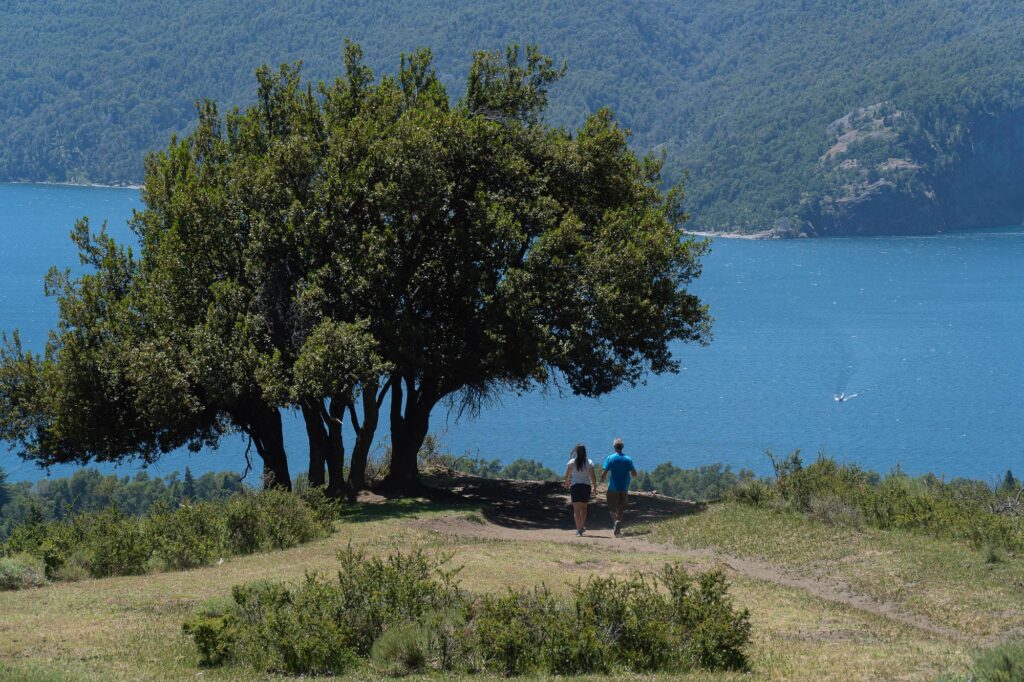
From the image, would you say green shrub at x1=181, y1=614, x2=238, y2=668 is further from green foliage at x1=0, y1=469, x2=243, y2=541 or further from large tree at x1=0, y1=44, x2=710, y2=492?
green foliage at x1=0, y1=469, x2=243, y2=541

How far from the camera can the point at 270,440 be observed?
74.7 ft

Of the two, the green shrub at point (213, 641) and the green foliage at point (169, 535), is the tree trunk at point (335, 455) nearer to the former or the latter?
the green foliage at point (169, 535)

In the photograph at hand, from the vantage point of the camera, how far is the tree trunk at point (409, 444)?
23203 mm

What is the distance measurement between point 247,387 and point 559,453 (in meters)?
38.5

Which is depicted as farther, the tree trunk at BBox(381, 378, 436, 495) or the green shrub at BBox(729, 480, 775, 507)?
the tree trunk at BBox(381, 378, 436, 495)

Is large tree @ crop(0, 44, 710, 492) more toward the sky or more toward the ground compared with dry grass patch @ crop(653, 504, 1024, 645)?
more toward the sky

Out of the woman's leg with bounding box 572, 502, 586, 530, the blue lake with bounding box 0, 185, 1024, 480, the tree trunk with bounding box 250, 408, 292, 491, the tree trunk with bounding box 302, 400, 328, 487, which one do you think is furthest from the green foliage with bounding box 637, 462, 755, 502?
the woman's leg with bounding box 572, 502, 586, 530

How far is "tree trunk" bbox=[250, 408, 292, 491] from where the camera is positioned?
22547mm

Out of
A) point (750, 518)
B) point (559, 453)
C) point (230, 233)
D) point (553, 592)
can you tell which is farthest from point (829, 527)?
point (559, 453)

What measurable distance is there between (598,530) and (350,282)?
618cm

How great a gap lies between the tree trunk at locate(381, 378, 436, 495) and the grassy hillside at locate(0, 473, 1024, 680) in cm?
267

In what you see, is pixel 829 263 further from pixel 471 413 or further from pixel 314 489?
pixel 314 489

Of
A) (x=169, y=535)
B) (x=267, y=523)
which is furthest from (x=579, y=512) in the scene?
(x=169, y=535)

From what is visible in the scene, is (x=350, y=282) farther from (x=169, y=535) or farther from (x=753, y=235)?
(x=753, y=235)
